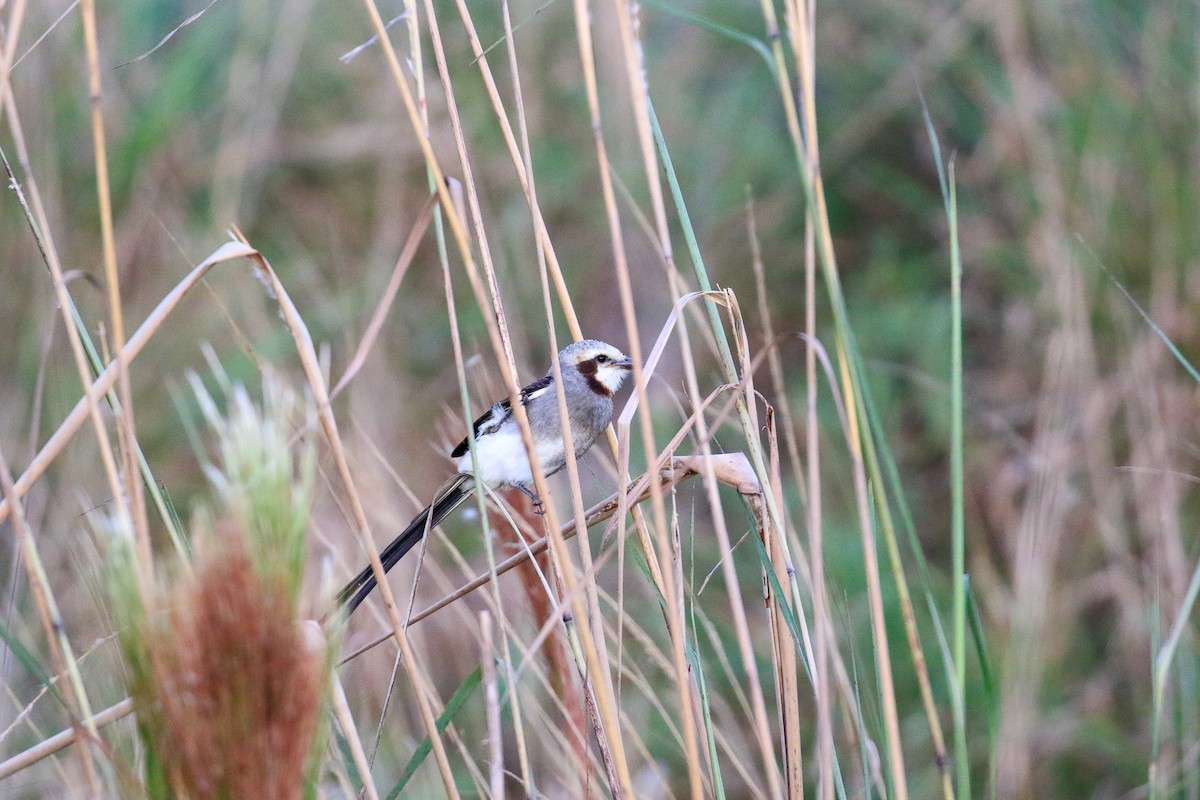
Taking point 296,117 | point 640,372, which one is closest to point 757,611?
point 296,117

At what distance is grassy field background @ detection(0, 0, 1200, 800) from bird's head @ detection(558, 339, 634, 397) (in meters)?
0.22

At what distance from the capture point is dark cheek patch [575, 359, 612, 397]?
3428mm

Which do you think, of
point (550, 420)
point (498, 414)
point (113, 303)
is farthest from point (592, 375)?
point (113, 303)

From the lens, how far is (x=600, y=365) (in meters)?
3.40

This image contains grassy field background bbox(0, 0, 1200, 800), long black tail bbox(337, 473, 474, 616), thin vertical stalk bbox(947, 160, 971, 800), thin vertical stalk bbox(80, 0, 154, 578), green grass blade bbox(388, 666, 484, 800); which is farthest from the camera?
grassy field background bbox(0, 0, 1200, 800)

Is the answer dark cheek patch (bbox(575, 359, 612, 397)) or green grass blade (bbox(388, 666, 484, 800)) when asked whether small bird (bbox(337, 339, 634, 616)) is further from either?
green grass blade (bbox(388, 666, 484, 800))

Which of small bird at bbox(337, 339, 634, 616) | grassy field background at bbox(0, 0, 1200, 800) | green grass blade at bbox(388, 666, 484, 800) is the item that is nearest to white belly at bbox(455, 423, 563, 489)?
small bird at bbox(337, 339, 634, 616)

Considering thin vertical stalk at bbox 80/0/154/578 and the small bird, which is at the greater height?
thin vertical stalk at bbox 80/0/154/578

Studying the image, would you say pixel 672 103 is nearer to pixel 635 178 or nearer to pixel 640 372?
pixel 635 178

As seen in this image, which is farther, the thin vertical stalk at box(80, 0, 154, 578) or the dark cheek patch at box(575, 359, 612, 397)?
the dark cheek patch at box(575, 359, 612, 397)

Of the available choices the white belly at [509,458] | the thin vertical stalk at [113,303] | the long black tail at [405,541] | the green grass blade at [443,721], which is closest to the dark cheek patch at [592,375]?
the white belly at [509,458]

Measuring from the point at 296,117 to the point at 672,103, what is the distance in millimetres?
1889

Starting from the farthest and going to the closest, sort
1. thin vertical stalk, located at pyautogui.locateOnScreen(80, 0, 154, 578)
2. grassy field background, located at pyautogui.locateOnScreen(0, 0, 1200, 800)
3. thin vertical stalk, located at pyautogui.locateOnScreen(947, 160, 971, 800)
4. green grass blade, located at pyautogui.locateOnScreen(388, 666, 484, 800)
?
grassy field background, located at pyautogui.locateOnScreen(0, 0, 1200, 800)
green grass blade, located at pyautogui.locateOnScreen(388, 666, 484, 800)
thin vertical stalk, located at pyautogui.locateOnScreen(947, 160, 971, 800)
thin vertical stalk, located at pyautogui.locateOnScreen(80, 0, 154, 578)

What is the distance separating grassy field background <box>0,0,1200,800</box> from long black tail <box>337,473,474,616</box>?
0.75 ft
